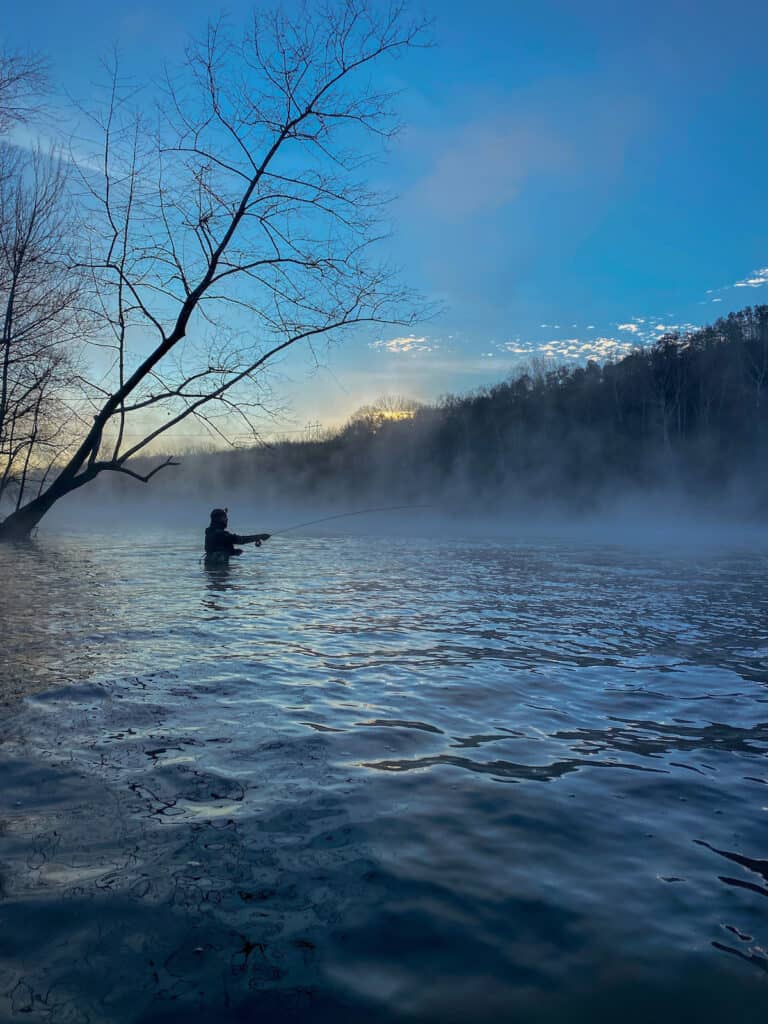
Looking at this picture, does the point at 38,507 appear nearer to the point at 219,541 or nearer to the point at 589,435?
the point at 219,541

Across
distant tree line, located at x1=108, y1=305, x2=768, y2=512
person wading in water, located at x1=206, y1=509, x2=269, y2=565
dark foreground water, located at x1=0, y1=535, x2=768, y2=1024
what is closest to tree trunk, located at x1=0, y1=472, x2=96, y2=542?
person wading in water, located at x1=206, y1=509, x2=269, y2=565

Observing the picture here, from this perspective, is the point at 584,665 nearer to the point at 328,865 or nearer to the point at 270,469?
the point at 328,865

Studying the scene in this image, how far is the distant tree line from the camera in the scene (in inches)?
2175

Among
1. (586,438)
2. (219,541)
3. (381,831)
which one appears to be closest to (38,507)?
(219,541)

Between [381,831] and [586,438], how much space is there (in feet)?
214

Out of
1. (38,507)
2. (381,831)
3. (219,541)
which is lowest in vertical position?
(381,831)

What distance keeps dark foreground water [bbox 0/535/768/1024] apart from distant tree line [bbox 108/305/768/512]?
3955 cm

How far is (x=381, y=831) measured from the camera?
3490 millimetres

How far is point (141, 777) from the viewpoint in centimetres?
402

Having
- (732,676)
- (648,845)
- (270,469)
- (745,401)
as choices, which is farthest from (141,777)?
(270,469)

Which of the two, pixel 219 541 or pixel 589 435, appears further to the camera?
pixel 589 435

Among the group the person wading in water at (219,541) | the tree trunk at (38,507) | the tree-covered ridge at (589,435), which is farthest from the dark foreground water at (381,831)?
the tree-covered ridge at (589,435)

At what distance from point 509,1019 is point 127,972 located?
1.32 metres

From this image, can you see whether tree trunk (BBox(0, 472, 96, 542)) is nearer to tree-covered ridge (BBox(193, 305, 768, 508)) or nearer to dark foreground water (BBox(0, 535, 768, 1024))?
dark foreground water (BBox(0, 535, 768, 1024))
